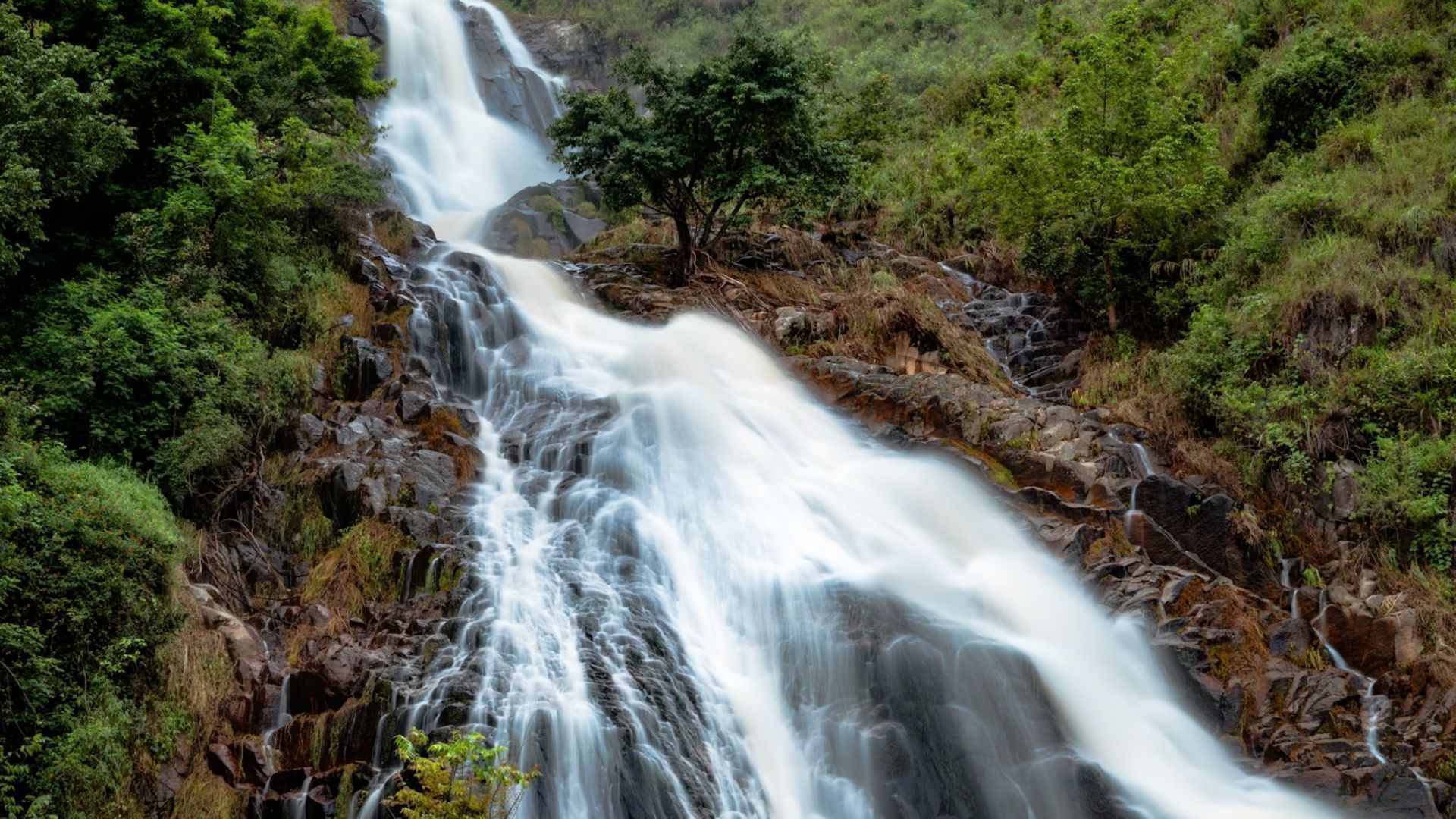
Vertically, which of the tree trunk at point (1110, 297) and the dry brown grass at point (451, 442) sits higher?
the tree trunk at point (1110, 297)

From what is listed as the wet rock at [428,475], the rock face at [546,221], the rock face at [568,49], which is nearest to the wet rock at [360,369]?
the wet rock at [428,475]

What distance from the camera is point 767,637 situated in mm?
9070

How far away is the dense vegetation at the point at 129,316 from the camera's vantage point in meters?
6.93

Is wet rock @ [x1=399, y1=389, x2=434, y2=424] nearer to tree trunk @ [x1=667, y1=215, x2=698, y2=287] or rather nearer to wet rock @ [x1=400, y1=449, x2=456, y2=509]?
wet rock @ [x1=400, y1=449, x2=456, y2=509]

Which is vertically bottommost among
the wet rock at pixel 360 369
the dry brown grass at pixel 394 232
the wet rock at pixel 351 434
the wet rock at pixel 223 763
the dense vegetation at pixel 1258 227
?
the wet rock at pixel 223 763

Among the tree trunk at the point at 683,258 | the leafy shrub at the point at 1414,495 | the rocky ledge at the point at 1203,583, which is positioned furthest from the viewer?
the tree trunk at the point at 683,258

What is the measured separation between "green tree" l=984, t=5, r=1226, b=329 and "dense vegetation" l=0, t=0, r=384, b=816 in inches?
459

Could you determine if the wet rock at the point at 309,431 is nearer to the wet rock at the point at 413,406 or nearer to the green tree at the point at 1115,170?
the wet rock at the point at 413,406

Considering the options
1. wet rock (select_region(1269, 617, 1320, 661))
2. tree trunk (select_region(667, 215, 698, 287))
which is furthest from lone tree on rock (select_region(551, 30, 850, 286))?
wet rock (select_region(1269, 617, 1320, 661))

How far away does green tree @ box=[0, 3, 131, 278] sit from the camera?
8.65m

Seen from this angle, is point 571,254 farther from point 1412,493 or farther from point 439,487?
point 1412,493

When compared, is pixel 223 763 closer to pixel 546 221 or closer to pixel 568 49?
pixel 546 221

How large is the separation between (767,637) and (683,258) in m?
10.0

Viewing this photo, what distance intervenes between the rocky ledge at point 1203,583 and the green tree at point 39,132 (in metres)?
9.66
